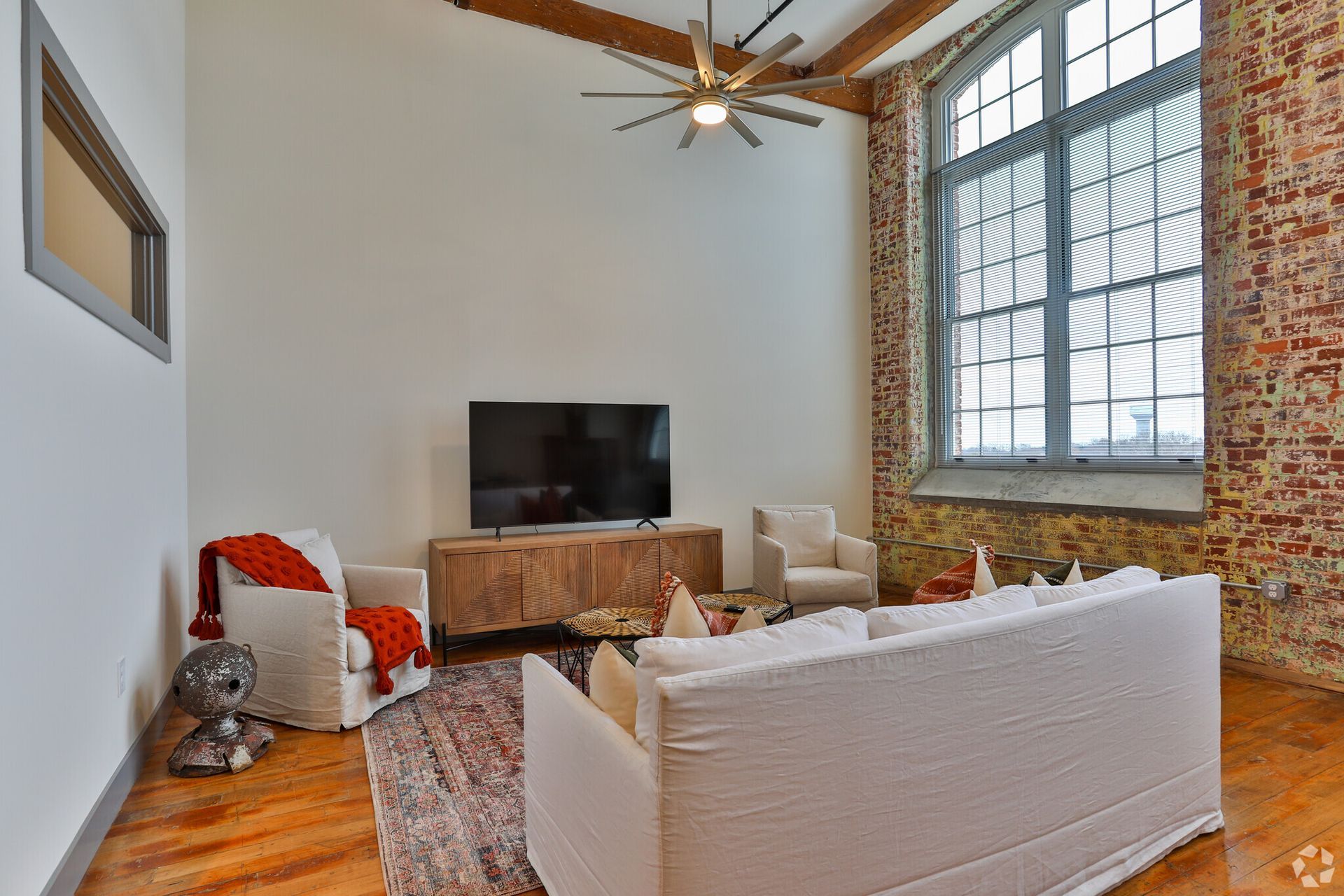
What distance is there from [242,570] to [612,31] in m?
4.39

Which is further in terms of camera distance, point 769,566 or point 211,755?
point 769,566

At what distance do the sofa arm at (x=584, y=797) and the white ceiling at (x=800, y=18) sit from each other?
4.95 meters

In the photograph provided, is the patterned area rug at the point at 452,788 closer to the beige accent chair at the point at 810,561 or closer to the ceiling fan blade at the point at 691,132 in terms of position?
the beige accent chair at the point at 810,561

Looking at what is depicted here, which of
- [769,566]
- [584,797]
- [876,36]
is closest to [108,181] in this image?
[584,797]

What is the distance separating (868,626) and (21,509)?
Result: 6.84 ft

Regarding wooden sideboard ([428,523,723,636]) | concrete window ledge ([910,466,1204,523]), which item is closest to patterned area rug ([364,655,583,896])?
wooden sideboard ([428,523,723,636])

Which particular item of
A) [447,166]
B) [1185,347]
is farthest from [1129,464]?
[447,166]

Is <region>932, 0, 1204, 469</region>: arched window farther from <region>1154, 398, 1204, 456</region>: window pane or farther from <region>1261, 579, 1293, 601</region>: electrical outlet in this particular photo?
<region>1261, 579, 1293, 601</region>: electrical outlet

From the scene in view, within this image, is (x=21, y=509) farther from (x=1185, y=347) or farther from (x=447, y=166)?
(x=1185, y=347)

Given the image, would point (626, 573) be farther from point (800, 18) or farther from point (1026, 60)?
point (1026, 60)

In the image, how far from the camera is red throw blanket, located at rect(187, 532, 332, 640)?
3332mm

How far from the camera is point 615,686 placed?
1.71m

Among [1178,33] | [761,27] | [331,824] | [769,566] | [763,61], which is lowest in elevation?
[331,824]

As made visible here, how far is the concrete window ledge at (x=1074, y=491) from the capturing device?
14.2 ft
